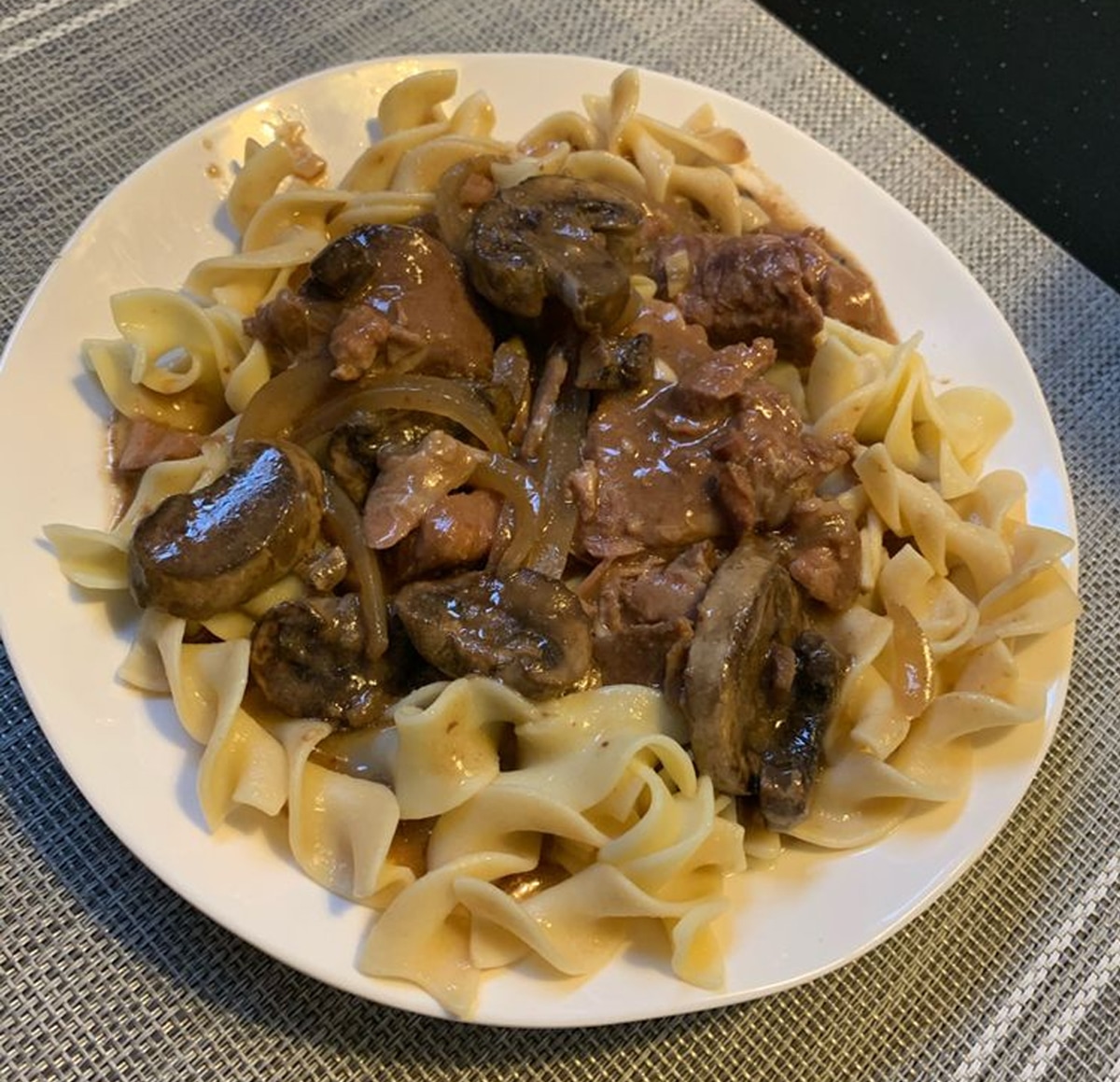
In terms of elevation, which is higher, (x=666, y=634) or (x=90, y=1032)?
(x=666, y=634)

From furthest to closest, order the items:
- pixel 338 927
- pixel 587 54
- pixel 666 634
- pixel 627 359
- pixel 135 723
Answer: pixel 587 54 < pixel 627 359 < pixel 666 634 < pixel 135 723 < pixel 338 927

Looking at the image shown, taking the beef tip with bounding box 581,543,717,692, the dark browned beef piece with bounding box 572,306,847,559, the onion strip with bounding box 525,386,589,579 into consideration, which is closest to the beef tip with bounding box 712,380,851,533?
the dark browned beef piece with bounding box 572,306,847,559

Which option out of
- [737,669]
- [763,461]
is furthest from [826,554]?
[737,669]

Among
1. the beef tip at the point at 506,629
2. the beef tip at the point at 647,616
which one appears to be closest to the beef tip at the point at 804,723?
the beef tip at the point at 647,616

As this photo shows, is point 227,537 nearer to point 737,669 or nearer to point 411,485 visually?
point 411,485

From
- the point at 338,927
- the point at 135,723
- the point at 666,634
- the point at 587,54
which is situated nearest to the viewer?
the point at 338,927

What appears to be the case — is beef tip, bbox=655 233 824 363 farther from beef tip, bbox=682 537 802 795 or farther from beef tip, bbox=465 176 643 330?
beef tip, bbox=682 537 802 795

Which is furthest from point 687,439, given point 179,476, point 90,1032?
point 90,1032

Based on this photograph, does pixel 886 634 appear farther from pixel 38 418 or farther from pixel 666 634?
pixel 38 418
